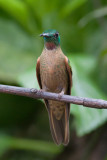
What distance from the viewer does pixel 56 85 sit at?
3.43 m

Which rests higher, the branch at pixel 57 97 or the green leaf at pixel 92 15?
the green leaf at pixel 92 15

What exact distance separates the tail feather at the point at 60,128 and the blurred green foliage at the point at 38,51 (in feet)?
1.02

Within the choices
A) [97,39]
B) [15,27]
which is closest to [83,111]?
[97,39]

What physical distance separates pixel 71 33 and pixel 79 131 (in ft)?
5.61

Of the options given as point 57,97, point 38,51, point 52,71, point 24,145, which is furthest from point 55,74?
point 38,51

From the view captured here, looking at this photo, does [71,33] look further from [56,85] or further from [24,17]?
[56,85]

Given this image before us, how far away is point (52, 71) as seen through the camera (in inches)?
131

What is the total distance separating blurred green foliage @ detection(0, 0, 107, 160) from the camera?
3852 mm

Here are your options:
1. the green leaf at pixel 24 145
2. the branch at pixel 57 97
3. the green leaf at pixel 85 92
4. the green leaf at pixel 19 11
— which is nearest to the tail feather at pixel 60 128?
the green leaf at pixel 85 92

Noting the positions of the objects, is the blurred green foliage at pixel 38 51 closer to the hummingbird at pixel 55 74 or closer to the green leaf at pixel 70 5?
the green leaf at pixel 70 5

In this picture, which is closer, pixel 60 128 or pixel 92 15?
pixel 60 128

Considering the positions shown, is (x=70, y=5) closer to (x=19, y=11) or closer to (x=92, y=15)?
(x=92, y=15)

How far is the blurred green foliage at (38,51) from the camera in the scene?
3.85 m

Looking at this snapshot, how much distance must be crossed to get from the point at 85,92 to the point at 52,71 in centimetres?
51
